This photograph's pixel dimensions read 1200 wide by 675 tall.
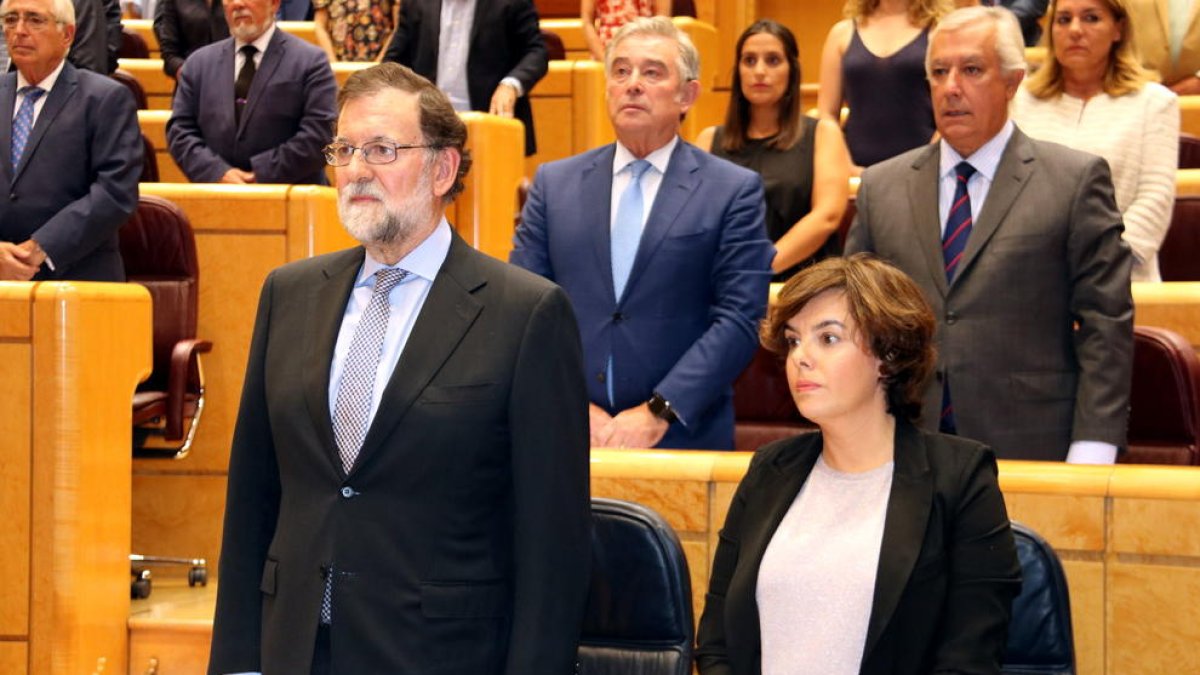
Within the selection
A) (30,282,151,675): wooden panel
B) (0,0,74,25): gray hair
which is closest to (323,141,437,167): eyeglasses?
(30,282,151,675): wooden panel

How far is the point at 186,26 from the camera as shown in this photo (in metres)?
7.05

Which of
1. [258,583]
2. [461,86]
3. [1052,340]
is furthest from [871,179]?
[461,86]

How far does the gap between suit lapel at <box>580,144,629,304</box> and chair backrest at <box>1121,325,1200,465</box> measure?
1.07 metres

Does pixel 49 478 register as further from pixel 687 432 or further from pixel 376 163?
pixel 376 163

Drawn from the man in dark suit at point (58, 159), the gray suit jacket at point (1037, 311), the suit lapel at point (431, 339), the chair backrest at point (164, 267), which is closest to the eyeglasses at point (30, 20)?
the man in dark suit at point (58, 159)

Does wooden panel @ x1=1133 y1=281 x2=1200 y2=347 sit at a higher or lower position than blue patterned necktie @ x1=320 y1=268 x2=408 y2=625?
lower

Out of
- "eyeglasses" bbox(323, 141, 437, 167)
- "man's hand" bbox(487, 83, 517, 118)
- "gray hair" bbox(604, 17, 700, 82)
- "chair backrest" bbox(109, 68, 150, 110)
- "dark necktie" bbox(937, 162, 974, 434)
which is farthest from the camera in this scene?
"chair backrest" bbox(109, 68, 150, 110)

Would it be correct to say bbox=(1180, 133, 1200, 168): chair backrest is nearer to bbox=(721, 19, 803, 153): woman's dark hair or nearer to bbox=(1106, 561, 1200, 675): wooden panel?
bbox=(721, 19, 803, 153): woman's dark hair

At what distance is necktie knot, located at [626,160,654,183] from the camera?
3314 mm

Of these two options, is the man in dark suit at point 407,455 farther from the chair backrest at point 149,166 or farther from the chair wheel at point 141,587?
the chair backrest at point 149,166

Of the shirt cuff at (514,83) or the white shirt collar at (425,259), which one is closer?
the white shirt collar at (425,259)

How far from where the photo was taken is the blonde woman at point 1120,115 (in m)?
4.01

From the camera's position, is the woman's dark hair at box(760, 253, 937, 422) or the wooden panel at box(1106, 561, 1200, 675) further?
the wooden panel at box(1106, 561, 1200, 675)

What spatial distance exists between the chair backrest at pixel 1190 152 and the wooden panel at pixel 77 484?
3.57 m
